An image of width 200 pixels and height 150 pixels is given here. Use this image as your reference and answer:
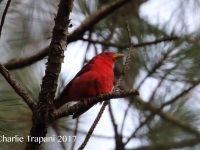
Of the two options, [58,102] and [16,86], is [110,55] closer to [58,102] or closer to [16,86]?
[58,102]

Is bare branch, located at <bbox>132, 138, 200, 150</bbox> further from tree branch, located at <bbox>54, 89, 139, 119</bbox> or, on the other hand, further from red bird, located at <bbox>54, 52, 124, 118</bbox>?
tree branch, located at <bbox>54, 89, 139, 119</bbox>

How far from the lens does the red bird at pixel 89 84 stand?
93.7 inches

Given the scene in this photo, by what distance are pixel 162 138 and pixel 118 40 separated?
78cm

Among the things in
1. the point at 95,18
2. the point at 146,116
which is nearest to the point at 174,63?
the point at 146,116

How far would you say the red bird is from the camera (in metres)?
2.38

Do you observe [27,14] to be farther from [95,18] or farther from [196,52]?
[196,52]

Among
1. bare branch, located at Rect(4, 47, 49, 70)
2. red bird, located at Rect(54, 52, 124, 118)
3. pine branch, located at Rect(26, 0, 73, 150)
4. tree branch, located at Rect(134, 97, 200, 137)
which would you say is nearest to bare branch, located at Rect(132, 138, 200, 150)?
tree branch, located at Rect(134, 97, 200, 137)

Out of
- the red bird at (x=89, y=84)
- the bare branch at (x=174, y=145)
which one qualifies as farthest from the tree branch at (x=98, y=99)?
the bare branch at (x=174, y=145)

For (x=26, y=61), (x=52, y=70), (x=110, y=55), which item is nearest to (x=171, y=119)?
(x=110, y=55)

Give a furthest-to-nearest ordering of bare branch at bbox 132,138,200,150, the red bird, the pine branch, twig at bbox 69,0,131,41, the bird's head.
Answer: the bird's head, twig at bbox 69,0,131,41, bare branch at bbox 132,138,200,150, the red bird, the pine branch

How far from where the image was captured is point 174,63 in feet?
8.56

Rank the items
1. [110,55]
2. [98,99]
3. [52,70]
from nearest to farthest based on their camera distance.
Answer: [52,70]
[98,99]
[110,55]

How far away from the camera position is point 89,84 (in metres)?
2.40

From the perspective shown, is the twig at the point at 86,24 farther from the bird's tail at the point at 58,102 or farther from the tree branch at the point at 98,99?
the tree branch at the point at 98,99
